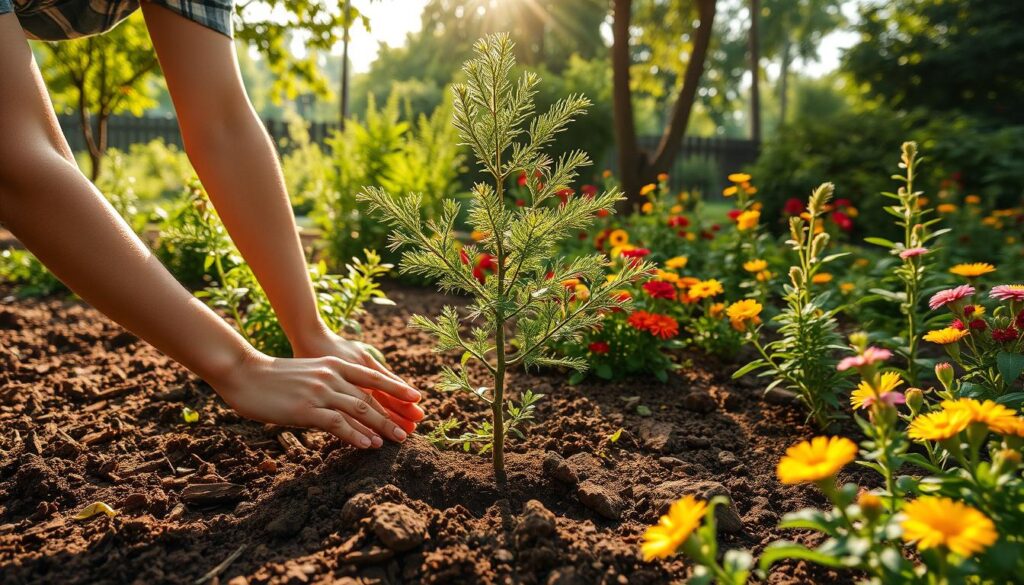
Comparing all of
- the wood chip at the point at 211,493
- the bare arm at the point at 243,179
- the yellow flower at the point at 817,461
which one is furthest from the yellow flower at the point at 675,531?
the wood chip at the point at 211,493

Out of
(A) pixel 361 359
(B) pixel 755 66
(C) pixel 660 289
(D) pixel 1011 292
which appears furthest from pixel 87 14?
(B) pixel 755 66

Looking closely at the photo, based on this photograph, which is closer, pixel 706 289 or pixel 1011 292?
pixel 1011 292

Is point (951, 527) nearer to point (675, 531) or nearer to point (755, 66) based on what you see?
point (675, 531)

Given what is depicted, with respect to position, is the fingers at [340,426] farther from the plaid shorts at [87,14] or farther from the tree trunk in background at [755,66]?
the tree trunk in background at [755,66]

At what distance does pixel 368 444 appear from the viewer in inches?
62.9

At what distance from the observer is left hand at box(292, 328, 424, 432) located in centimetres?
175

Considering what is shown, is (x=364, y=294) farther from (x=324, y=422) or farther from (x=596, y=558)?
(x=596, y=558)

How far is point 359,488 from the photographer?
1.52m

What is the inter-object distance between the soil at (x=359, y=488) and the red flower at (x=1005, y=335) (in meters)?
0.59

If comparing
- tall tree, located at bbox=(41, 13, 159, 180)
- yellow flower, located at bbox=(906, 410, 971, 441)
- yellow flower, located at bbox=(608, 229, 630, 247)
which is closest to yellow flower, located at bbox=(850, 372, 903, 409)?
yellow flower, located at bbox=(906, 410, 971, 441)

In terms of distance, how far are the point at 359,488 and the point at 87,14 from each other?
159 cm

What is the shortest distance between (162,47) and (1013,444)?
2057mm

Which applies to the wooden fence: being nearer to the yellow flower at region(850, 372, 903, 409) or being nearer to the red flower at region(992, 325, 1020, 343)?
the red flower at region(992, 325, 1020, 343)

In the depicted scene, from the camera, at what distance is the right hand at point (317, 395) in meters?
1.50
